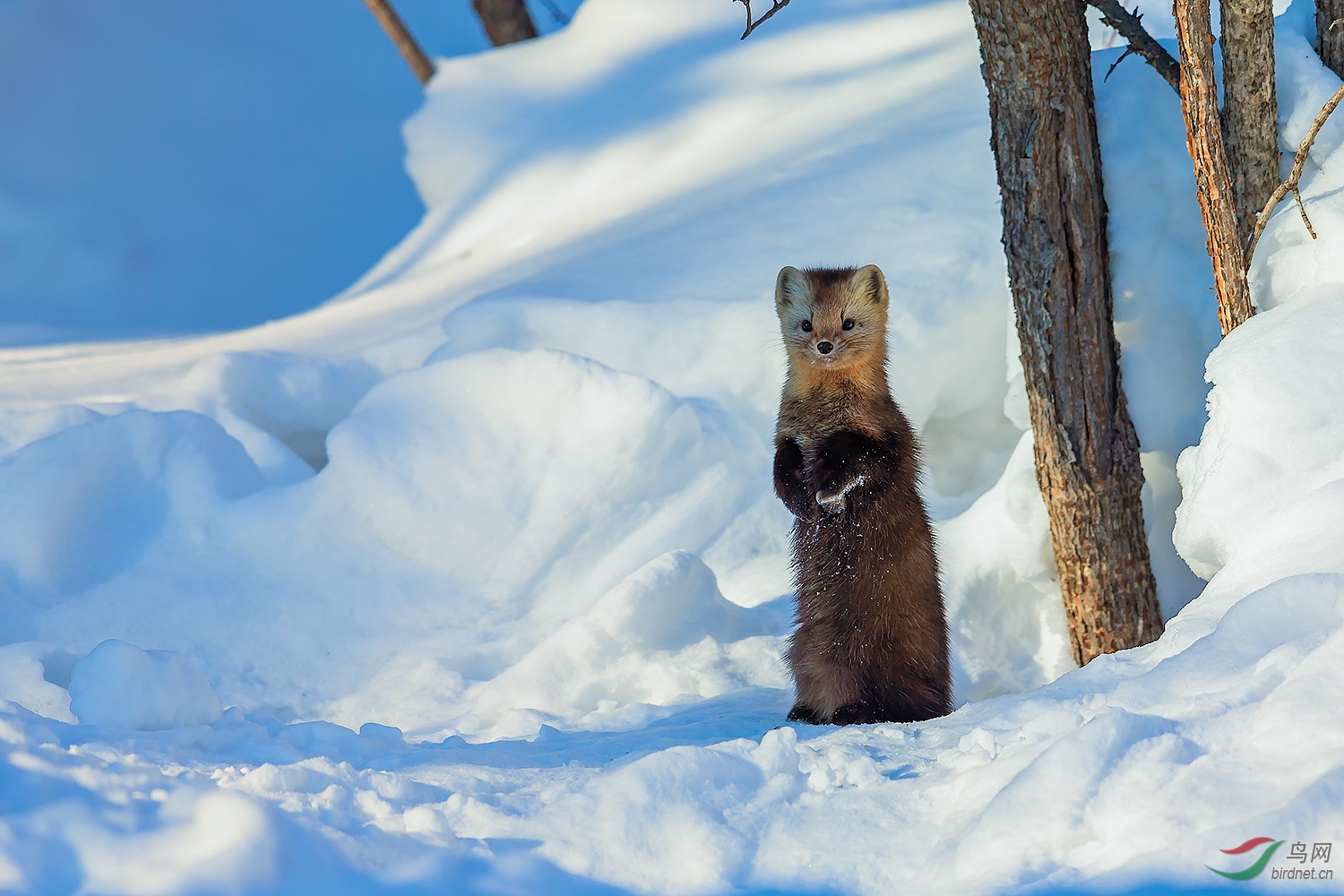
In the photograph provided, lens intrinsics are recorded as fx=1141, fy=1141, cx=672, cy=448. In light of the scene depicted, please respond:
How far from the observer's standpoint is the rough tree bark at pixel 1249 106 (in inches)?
126

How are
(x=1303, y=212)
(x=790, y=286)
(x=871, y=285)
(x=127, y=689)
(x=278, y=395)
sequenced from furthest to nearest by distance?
(x=278, y=395), (x=790, y=286), (x=871, y=285), (x=1303, y=212), (x=127, y=689)

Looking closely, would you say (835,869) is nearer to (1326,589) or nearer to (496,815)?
(496,815)

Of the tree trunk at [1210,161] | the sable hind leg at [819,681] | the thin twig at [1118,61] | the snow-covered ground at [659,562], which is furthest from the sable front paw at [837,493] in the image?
the thin twig at [1118,61]

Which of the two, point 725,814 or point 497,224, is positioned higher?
point 497,224

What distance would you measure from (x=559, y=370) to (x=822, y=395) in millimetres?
1484

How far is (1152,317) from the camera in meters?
3.77

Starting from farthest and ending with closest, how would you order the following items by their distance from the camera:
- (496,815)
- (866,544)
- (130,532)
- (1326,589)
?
(130,532), (866,544), (1326,589), (496,815)

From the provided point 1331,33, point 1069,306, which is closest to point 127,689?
point 1069,306

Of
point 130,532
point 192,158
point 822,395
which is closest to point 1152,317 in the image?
point 822,395

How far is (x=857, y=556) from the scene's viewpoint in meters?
3.41

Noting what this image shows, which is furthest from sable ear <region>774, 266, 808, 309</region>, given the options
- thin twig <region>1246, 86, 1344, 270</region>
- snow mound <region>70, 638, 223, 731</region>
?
snow mound <region>70, 638, 223, 731</region>

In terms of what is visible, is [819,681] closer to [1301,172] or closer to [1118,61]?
[1301,172]

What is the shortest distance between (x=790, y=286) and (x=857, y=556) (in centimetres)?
100

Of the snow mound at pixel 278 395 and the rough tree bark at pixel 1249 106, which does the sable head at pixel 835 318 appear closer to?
the rough tree bark at pixel 1249 106
